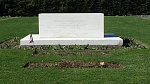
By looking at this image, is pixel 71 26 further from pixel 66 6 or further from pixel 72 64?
pixel 66 6

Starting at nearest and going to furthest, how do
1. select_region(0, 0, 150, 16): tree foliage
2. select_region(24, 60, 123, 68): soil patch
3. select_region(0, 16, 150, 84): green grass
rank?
select_region(0, 16, 150, 84): green grass → select_region(24, 60, 123, 68): soil patch → select_region(0, 0, 150, 16): tree foliage

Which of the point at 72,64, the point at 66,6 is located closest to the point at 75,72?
the point at 72,64

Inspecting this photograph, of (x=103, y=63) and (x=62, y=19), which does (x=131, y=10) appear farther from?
(x=103, y=63)

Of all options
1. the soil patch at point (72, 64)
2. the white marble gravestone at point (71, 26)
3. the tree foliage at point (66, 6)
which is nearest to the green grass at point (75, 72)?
the soil patch at point (72, 64)

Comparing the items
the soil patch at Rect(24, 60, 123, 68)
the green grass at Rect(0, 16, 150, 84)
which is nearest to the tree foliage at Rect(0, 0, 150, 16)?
the green grass at Rect(0, 16, 150, 84)

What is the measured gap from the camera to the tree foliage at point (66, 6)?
34.5 metres

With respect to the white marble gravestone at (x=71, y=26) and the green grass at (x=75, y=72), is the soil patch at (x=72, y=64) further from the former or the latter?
the white marble gravestone at (x=71, y=26)

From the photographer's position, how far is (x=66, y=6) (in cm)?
3475

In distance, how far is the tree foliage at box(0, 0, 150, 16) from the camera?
113ft

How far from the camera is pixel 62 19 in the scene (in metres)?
14.0

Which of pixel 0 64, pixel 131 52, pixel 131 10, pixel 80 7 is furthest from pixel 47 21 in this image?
pixel 131 10

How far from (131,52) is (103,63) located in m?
2.32

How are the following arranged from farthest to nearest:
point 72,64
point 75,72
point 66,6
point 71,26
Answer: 1. point 66,6
2. point 71,26
3. point 72,64
4. point 75,72

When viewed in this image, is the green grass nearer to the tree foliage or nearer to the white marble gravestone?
the white marble gravestone
